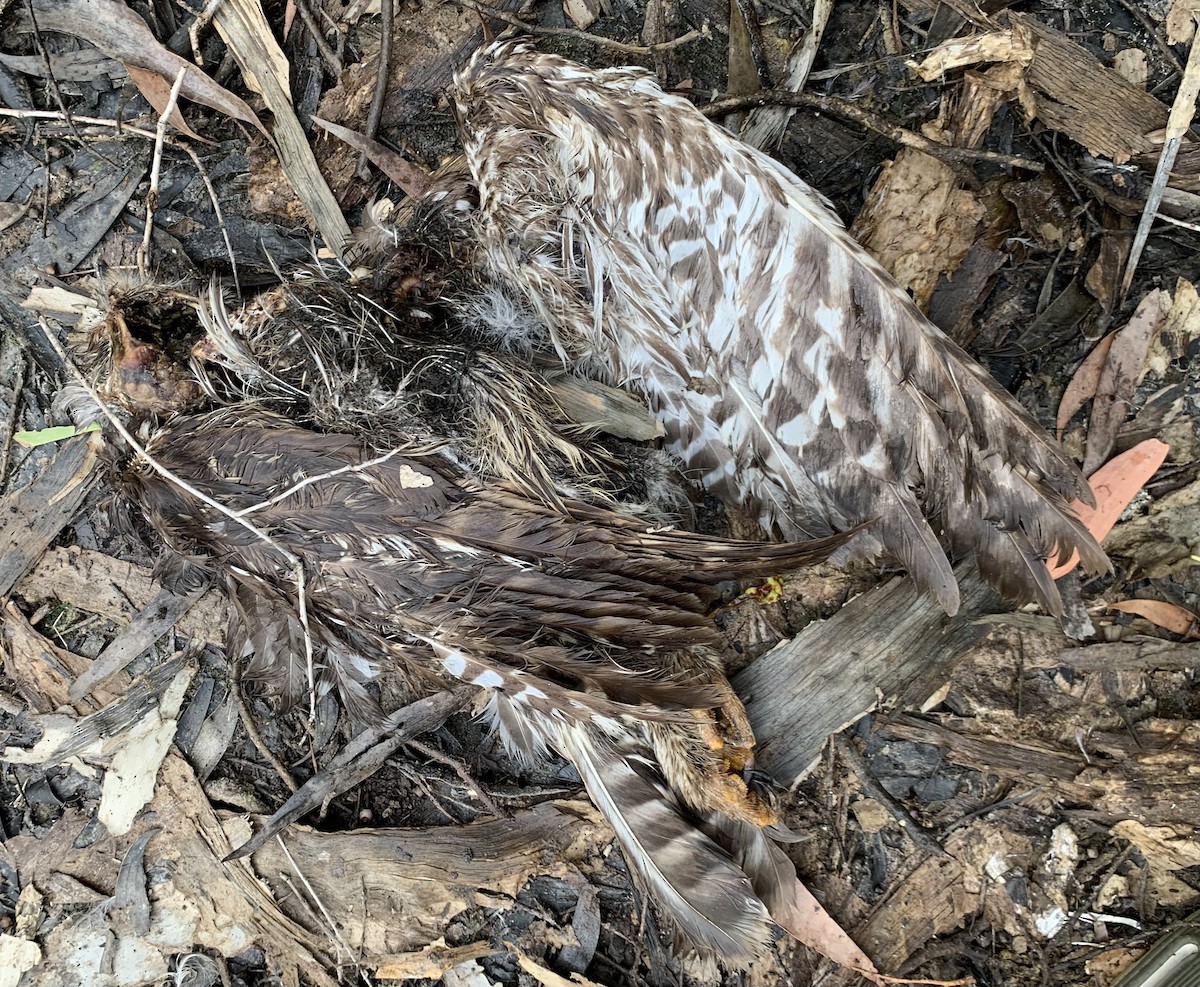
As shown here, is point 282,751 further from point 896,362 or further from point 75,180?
point 896,362

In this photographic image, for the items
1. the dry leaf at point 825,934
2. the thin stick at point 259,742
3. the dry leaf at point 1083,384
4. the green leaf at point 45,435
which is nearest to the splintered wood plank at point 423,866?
the thin stick at point 259,742

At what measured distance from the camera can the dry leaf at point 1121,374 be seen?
2.13 metres

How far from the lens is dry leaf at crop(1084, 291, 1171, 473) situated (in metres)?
2.13

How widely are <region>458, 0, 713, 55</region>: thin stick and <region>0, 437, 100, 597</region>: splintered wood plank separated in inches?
70.0

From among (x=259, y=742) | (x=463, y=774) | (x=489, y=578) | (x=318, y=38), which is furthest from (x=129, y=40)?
(x=463, y=774)

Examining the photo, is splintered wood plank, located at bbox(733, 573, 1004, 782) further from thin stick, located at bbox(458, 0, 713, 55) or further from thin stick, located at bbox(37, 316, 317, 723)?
thin stick, located at bbox(458, 0, 713, 55)

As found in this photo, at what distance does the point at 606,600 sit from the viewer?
1.77 meters

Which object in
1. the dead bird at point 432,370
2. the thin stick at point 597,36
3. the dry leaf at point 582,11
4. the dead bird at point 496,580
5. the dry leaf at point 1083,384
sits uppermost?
the dry leaf at point 582,11

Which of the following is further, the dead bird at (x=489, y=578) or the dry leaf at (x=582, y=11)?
the dry leaf at (x=582, y=11)

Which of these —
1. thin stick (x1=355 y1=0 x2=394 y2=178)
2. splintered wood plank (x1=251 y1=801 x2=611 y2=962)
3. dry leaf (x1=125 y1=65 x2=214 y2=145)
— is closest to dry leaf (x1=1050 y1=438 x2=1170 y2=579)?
splintered wood plank (x1=251 y1=801 x2=611 y2=962)

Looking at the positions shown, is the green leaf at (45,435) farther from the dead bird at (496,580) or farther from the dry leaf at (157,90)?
the dry leaf at (157,90)

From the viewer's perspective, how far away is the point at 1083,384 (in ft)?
7.11

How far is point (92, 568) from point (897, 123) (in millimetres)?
2692

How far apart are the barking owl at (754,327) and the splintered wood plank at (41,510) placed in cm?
151
